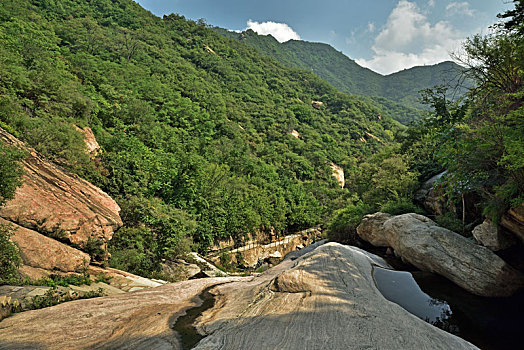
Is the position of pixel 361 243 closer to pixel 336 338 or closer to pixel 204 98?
pixel 336 338

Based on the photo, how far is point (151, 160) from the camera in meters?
23.5

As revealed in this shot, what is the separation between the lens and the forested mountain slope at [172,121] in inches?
669

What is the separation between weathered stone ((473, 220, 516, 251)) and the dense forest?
96cm

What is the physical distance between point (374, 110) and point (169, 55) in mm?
74894

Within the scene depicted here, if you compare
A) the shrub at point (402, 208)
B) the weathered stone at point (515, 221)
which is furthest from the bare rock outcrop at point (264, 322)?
the shrub at point (402, 208)

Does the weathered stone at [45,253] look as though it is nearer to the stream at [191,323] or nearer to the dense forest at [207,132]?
the dense forest at [207,132]

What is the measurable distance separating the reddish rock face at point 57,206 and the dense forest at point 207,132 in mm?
1312

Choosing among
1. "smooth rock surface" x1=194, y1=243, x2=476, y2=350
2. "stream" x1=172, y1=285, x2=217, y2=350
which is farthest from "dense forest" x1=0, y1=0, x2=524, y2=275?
"stream" x1=172, y1=285, x2=217, y2=350

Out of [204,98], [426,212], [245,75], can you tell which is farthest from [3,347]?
[245,75]

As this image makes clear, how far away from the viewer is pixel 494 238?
28.7 feet

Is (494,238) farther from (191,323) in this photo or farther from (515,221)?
(191,323)

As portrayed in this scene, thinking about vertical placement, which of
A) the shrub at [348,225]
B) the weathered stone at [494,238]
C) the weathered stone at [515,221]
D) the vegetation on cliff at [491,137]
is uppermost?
the vegetation on cliff at [491,137]

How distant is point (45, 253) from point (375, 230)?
684 inches

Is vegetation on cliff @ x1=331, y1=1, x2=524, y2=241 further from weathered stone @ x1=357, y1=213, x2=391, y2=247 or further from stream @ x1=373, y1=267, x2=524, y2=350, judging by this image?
weathered stone @ x1=357, y1=213, x2=391, y2=247
